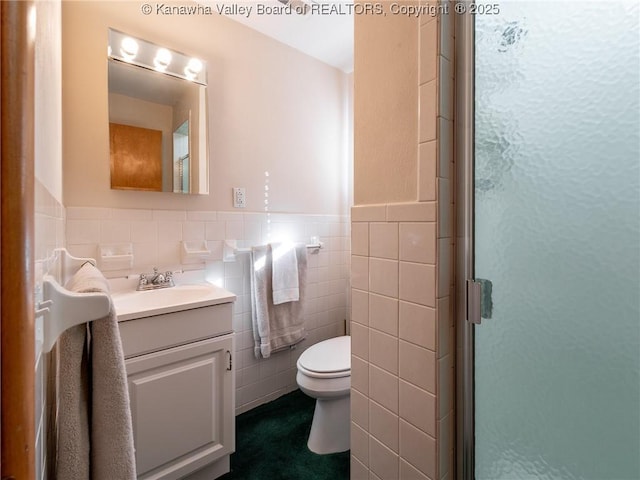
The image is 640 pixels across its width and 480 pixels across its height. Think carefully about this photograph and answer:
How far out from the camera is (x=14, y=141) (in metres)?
0.22

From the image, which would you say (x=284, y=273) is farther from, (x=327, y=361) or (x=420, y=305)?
(x=420, y=305)

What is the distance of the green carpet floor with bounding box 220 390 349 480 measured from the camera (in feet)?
4.62

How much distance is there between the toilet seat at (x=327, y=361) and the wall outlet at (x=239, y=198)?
943 mm

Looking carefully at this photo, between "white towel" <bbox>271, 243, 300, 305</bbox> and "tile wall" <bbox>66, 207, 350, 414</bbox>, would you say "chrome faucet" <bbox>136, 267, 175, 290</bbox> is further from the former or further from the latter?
"white towel" <bbox>271, 243, 300, 305</bbox>

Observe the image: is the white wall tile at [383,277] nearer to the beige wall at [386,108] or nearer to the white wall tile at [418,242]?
the white wall tile at [418,242]

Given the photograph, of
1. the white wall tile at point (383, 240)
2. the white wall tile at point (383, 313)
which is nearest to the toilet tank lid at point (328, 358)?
the white wall tile at point (383, 313)

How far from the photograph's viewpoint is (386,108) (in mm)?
842

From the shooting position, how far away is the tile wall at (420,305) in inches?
28.5

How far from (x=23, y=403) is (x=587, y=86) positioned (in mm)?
954

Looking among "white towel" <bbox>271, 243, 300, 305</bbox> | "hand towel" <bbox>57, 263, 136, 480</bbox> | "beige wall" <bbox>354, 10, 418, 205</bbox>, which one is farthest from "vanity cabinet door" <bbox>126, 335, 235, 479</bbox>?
"beige wall" <bbox>354, 10, 418, 205</bbox>

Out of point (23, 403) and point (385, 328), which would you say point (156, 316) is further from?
point (23, 403)

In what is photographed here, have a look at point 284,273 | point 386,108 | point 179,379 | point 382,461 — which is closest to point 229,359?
point 179,379

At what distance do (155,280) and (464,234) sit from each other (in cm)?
143

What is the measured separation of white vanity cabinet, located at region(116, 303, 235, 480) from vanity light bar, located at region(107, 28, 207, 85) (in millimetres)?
1257
